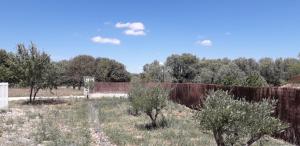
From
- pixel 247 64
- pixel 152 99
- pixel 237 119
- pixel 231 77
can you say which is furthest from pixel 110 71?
pixel 237 119

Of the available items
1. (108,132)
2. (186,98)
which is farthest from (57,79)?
(108,132)

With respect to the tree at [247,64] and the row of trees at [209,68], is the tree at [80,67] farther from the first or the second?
the tree at [247,64]

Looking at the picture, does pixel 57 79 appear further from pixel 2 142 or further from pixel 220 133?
pixel 220 133

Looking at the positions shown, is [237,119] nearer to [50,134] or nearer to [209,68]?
[50,134]

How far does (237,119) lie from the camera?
11.0 metres

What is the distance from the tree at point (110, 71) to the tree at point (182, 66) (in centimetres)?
1227

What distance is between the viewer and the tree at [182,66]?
343ft

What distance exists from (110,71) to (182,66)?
59.2 ft

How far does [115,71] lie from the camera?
111000mm

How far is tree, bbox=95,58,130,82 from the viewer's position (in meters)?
107

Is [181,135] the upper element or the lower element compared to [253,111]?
lower

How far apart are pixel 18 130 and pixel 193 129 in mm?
7525

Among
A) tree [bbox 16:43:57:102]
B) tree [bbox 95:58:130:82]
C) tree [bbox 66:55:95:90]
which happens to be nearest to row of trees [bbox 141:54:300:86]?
tree [bbox 95:58:130:82]

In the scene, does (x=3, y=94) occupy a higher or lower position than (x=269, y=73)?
lower
